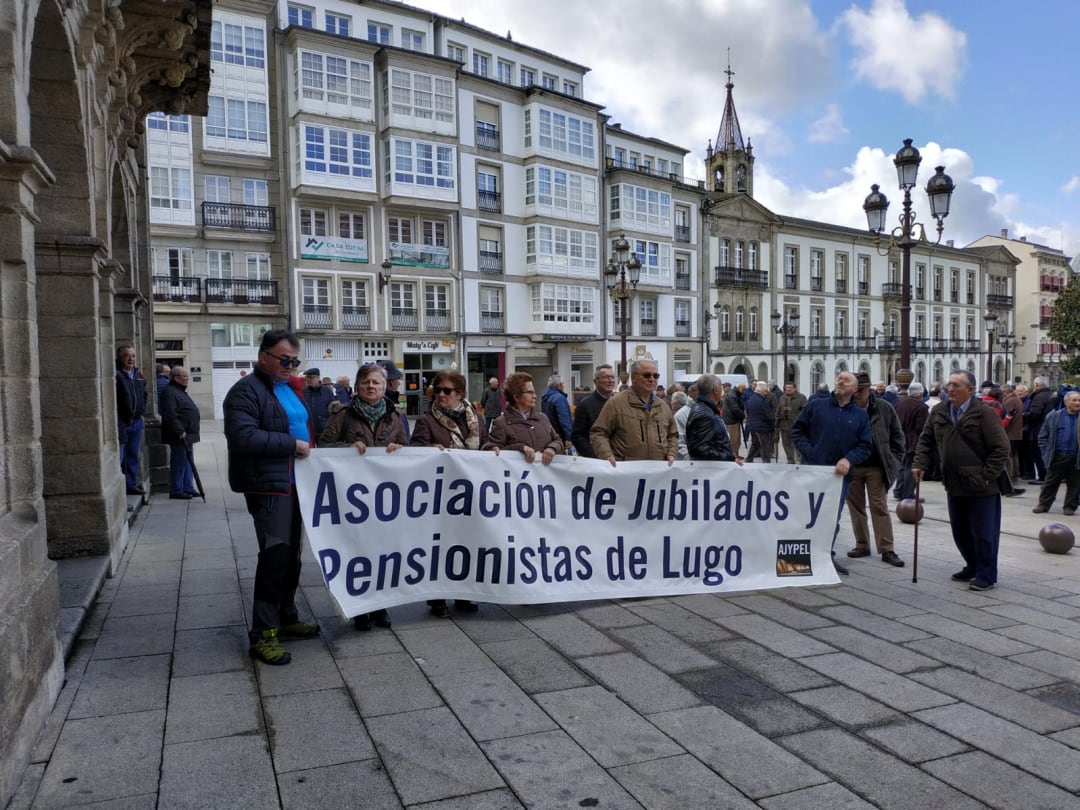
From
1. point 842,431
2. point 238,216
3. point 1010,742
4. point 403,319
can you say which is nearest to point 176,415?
point 842,431

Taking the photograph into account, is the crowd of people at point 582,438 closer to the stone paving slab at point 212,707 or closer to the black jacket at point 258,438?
the black jacket at point 258,438

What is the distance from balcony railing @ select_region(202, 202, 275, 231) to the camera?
106 ft

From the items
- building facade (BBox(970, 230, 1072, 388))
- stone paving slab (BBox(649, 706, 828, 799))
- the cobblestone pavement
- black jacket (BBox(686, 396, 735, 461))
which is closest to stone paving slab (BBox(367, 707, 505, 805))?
the cobblestone pavement

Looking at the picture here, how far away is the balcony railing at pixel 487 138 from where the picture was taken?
128 ft

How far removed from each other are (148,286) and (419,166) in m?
24.3

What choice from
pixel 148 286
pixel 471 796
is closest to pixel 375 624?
pixel 471 796

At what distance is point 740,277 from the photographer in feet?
169

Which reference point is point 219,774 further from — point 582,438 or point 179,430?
point 179,430

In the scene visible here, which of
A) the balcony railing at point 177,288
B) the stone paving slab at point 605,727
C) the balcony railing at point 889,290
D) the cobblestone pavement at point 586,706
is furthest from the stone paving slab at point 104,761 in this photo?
the balcony railing at point 889,290

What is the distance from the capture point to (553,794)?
326cm

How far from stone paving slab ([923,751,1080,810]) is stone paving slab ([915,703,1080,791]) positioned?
8cm

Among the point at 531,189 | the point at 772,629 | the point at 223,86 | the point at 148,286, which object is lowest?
the point at 772,629

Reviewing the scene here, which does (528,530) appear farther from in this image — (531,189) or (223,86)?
(531,189)

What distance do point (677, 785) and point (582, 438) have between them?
5.86 meters
